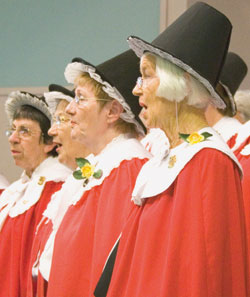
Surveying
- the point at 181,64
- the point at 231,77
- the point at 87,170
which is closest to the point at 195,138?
the point at 181,64

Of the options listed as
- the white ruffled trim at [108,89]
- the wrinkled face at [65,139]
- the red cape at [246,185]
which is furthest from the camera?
the wrinkled face at [65,139]

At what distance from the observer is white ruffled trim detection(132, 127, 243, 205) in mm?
2273

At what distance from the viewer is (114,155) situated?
3059 millimetres

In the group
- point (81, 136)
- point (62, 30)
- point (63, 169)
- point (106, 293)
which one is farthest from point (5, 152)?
point (106, 293)

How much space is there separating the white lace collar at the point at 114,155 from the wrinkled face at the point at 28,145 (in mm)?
1308

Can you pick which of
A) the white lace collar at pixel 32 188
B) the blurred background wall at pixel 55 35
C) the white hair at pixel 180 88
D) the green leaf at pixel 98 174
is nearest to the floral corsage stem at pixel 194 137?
the white hair at pixel 180 88

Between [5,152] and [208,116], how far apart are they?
2.97 m

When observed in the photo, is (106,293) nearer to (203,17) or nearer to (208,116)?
(203,17)

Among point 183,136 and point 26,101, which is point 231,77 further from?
point 26,101

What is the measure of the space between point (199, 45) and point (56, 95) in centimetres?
160

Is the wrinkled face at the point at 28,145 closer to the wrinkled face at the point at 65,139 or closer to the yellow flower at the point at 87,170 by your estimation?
the wrinkled face at the point at 65,139

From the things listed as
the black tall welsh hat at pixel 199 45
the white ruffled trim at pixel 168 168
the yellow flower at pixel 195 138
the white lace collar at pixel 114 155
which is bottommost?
the white lace collar at pixel 114 155

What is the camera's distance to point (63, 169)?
4.24 metres

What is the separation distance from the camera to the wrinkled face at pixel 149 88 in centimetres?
250
